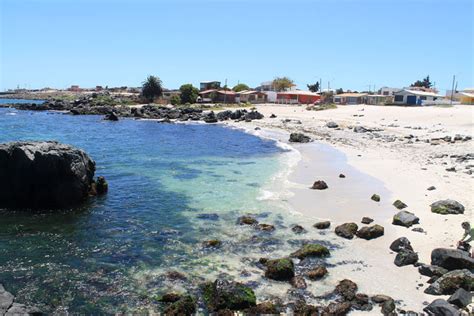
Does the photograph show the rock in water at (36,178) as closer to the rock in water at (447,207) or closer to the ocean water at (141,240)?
the ocean water at (141,240)

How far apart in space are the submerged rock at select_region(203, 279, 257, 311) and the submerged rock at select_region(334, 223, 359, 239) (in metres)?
6.66

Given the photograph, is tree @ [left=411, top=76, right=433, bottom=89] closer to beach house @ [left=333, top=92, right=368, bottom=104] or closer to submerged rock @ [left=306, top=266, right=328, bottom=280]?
beach house @ [left=333, top=92, right=368, bottom=104]

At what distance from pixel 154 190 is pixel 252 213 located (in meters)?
7.89

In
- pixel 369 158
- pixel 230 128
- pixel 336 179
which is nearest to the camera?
pixel 336 179

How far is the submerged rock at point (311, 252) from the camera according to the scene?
1491cm

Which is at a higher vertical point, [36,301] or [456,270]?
[456,270]

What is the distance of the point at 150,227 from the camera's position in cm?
1852

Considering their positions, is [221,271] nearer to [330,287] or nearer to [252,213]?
[330,287]

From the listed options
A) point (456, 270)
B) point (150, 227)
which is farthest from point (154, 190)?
point (456, 270)

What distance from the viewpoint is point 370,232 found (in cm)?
1659

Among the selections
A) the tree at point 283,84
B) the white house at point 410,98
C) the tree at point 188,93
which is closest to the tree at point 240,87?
the tree at point 283,84

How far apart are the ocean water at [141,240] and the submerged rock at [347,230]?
1.93 m

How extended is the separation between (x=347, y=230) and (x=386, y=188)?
8.90 m

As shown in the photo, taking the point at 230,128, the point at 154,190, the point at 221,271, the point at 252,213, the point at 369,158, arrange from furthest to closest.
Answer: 1. the point at 230,128
2. the point at 369,158
3. the point at 154,190
4. the point at 252,213
5. the point at 221,271
